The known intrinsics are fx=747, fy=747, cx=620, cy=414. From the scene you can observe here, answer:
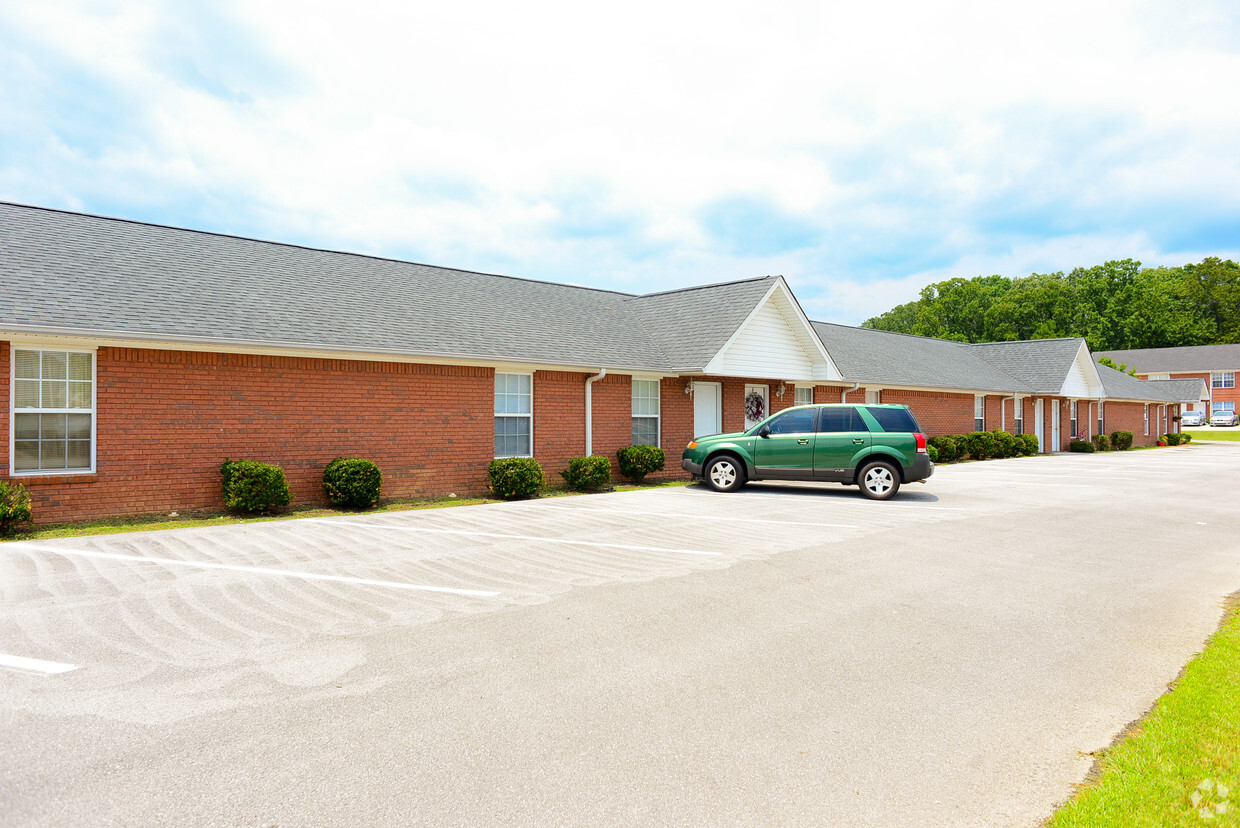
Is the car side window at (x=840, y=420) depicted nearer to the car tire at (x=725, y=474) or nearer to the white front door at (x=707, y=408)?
the car tire at (x=725, y=474)

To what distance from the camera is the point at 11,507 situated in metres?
9.96

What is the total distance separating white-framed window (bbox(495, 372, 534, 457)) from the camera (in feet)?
52.8

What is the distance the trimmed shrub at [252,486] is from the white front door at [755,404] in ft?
43.3

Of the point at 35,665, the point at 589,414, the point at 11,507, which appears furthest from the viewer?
the point at 589,414

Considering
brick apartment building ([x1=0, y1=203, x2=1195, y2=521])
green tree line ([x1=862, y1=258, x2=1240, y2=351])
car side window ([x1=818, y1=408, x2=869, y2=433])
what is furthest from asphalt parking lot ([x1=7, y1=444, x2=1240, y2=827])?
green tree line ([x1=862, y1=258, x2=1240, y2=351])

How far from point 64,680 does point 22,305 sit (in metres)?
8.33

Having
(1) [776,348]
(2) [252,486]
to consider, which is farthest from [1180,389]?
(2) [252,486]

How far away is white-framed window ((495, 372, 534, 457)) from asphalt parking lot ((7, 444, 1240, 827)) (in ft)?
19.6

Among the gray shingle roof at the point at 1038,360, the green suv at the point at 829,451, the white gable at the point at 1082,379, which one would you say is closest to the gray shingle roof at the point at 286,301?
the green suv at the point at 829,451

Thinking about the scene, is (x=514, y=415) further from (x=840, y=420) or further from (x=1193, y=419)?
(x=1193, y=419)

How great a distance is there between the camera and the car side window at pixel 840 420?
15367 millimetres

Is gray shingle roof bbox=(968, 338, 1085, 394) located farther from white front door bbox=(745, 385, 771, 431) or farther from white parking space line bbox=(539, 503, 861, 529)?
white parking space line bbox=(539, 503, 861, 529)

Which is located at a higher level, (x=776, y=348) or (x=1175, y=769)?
(x=776, y=348)

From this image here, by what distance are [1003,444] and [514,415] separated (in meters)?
22.4
